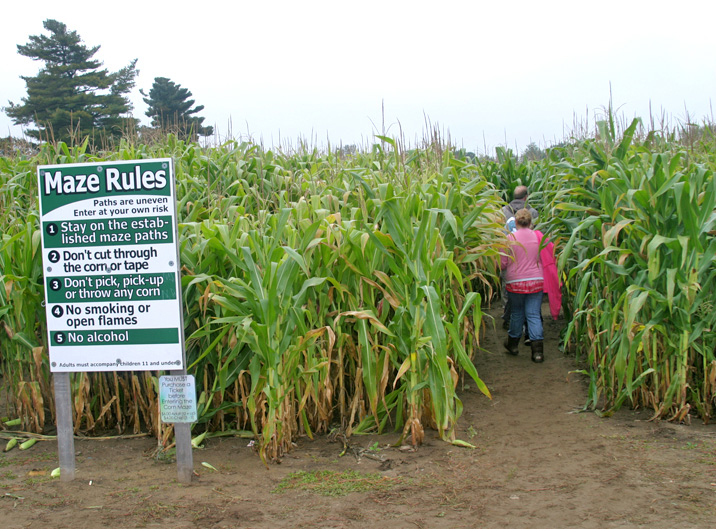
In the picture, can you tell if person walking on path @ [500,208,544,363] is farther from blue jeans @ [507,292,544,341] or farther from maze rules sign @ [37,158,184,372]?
maze rules sign @ [37,158,184,372]

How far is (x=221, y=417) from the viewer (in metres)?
4.67

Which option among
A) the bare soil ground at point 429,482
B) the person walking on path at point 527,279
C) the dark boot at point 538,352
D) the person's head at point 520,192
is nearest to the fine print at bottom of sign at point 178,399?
the bare soil ground at point 429,482

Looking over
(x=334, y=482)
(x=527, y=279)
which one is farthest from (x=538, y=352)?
(x=334, y=482)

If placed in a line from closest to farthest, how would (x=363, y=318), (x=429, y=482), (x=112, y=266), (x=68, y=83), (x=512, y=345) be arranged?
(x=429, y=482) → (x=112, y=266) → (x=363, y=318) → (x=512, y=345) → (x=68, y=83)

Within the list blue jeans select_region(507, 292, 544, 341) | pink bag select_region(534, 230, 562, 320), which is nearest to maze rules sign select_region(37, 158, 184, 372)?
blue jeans select_region(507, 292, 544, 341)

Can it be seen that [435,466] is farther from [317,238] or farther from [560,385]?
[560,385]

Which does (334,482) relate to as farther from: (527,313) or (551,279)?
(551,279)

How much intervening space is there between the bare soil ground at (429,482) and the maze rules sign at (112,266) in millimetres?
799

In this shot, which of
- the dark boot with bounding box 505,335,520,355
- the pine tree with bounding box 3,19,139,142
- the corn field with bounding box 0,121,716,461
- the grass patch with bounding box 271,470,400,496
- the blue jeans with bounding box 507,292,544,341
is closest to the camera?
the grass patch with bounding box 271,470,400,496

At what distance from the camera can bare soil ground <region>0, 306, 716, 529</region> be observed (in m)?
3.45

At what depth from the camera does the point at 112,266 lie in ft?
13.1

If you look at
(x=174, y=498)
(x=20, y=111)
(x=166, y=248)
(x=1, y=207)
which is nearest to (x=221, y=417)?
(x=174, y=498)

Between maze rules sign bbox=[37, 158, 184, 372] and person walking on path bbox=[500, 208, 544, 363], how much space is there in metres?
3.61

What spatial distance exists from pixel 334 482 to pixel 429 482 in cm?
60
